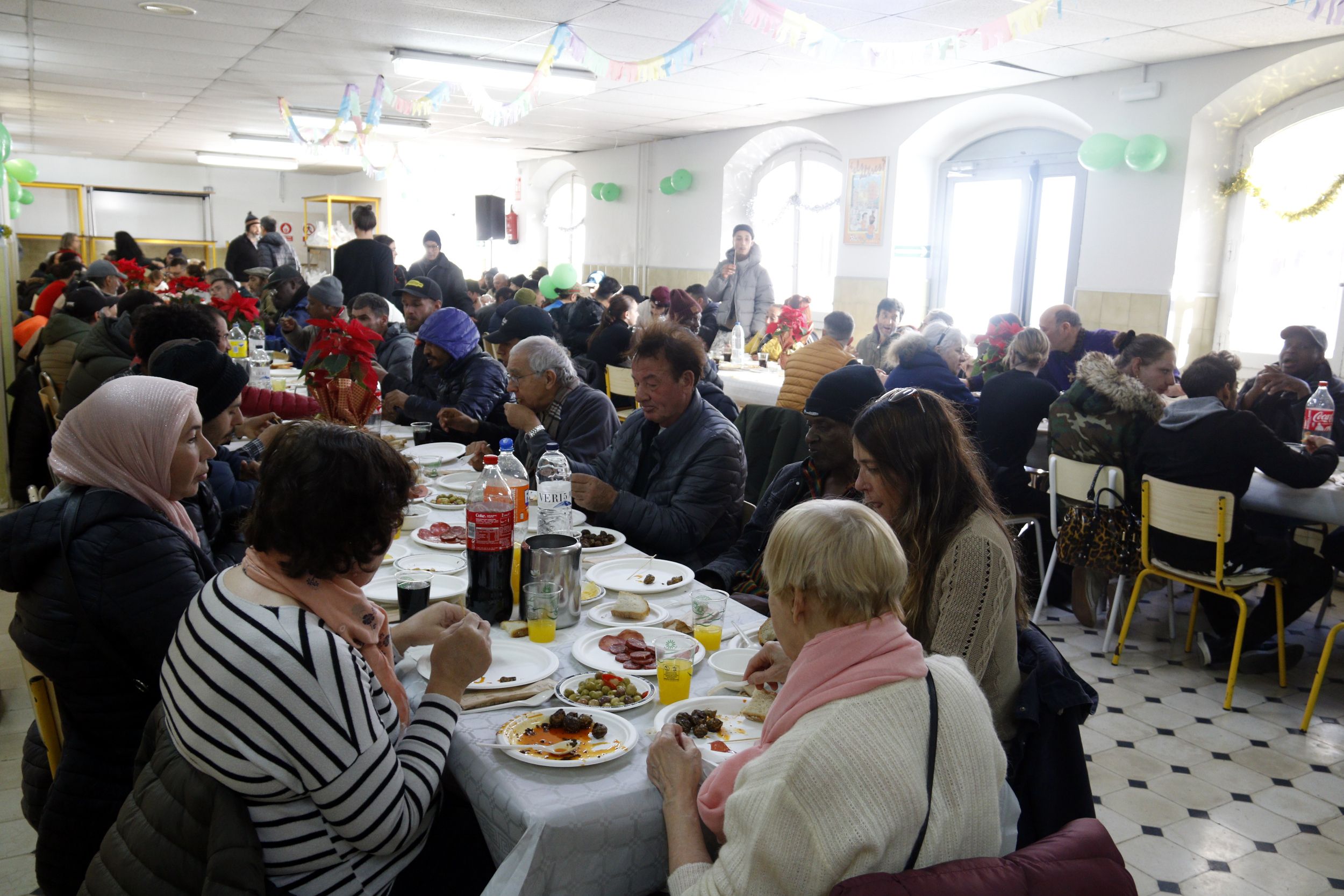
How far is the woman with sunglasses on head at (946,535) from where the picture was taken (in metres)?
1.74

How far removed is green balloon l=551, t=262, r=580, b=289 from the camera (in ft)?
33.4

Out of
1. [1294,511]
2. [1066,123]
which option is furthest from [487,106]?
[1294,511]

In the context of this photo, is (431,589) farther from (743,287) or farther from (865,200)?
(865,200)

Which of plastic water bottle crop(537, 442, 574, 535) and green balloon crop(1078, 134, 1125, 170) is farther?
green balloon crop(1078, 134, 1125, 170)

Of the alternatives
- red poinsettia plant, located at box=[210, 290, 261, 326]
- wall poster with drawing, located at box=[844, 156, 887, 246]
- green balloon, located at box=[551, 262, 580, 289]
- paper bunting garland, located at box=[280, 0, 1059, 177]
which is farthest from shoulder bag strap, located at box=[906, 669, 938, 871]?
green balloon, located at box=[551, 262, 580, 289]

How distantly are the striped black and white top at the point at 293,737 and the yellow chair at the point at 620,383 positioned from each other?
4.98 meters

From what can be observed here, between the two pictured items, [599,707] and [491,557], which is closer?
[599,707]

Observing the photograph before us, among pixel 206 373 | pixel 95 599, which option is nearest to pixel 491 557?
pixel 95 599

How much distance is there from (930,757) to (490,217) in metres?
15.1

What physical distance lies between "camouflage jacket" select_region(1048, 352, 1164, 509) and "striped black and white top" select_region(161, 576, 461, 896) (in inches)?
150

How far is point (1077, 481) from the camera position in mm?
4352

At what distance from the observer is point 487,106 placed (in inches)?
305

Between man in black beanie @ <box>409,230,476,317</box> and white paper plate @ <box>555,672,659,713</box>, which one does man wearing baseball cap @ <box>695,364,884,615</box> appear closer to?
white paper plate @ <box>555,672,659,713</box>

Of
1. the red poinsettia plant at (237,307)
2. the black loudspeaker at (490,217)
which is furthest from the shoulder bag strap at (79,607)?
the black loudspeaker at (490,217)
